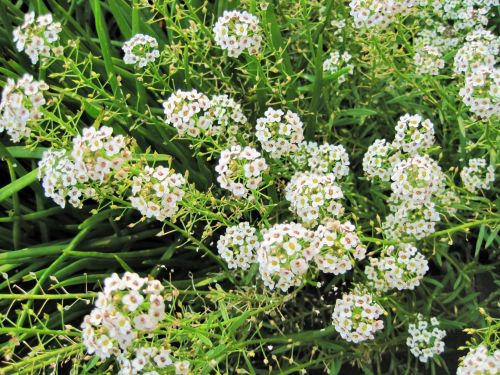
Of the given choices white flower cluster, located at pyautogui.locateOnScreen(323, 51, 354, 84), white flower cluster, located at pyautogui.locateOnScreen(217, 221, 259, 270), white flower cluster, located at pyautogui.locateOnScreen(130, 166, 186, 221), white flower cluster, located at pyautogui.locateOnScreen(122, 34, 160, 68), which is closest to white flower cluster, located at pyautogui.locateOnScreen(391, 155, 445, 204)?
white flower cluster, located at pyautogui.locateOnScreen(217, 221, 259, 270)

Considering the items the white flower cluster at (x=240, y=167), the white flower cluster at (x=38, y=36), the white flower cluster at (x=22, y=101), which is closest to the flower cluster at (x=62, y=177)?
the white flower cluster at (x=22, y=101)

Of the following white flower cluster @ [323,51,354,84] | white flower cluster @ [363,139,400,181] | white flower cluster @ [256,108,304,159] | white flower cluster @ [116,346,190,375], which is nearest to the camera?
white flower cluster @ [116,346,190,375]

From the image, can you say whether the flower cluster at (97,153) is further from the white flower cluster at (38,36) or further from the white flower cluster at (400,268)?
the white flower cluster at (400,268)

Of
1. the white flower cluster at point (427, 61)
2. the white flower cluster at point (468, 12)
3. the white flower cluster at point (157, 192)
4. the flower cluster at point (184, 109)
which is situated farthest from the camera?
the white flower cluster at point (468, 12)

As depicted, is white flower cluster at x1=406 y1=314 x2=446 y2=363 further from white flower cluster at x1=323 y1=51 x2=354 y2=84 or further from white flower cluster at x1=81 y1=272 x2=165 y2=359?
white flower cluster at x1=81 y1=272 x2=165 y2=359

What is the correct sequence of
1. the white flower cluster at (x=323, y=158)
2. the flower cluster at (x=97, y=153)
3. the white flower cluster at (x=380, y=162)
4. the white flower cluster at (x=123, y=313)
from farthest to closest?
the white flower cluster at (x=323, y=158) → the white flower cluster at (x=380, y=162) → the flower cluster at (x=97, y=153) → the white flower cluster at (x=123, y=313)

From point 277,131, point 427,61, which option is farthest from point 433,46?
point 277,131
